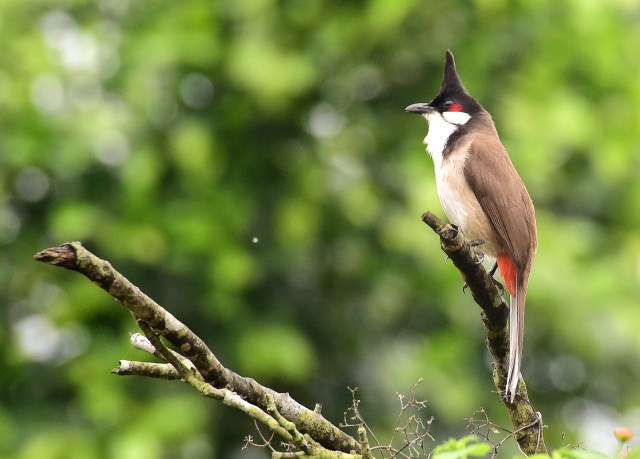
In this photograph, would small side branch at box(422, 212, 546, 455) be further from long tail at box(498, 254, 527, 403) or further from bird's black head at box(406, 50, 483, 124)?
bird's black head at box(406, 50, 483, 124)

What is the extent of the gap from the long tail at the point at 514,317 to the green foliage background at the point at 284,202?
94.8 inches

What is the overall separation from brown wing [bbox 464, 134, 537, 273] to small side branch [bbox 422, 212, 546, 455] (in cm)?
81

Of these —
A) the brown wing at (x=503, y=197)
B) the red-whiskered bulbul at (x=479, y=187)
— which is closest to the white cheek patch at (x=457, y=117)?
the red-whiskered bulbul at (x=479, y=187)

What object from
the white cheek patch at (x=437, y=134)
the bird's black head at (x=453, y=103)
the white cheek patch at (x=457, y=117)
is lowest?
the white cheek patch at (x=437, y=134)

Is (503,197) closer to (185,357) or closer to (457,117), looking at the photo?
(457,117)

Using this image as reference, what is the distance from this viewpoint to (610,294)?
23.5 ft

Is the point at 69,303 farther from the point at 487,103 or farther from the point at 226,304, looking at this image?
the point at 487,103

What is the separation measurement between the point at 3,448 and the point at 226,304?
1476 mm

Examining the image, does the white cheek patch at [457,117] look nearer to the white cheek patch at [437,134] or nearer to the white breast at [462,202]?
the white cheek patch at [437,134]

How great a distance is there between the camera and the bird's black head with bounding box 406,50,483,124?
15.4 ft

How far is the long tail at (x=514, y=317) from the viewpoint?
3.25m

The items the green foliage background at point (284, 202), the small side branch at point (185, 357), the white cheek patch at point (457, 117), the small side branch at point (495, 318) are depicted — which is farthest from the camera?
the green foliage background at point (284, 202)

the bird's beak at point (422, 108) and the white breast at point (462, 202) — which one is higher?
the bird's beak at point (422, 108)

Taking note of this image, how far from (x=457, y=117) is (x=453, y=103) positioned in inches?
2.8
